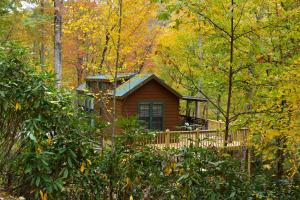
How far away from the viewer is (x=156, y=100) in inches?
684

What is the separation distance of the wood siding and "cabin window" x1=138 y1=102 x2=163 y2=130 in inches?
8.8

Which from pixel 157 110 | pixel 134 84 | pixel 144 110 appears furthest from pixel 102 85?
pixel 157 110

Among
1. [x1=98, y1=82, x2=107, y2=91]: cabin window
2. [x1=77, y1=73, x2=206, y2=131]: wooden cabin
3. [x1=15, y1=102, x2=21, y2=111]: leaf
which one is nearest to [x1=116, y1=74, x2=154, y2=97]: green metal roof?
[x1=77, y1=73, x2=206, y2=131]: wooden cabin

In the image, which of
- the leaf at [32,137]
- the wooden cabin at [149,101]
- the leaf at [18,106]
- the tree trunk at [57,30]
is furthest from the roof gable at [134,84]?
the leaf at [32,137]

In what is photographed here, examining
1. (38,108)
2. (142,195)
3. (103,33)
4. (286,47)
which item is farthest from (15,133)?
(103,33)

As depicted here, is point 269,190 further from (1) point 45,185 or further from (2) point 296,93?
(1) point 45,185

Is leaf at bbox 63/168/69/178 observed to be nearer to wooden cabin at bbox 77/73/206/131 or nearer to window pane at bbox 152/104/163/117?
wooden cabin at bbox 77/73/206/131

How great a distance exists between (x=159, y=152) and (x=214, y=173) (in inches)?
29.5

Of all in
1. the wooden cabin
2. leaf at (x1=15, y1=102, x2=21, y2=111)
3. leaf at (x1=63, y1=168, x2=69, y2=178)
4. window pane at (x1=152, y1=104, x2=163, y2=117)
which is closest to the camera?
leaf at (x1=63, y1=168, x2=69, y2=178)

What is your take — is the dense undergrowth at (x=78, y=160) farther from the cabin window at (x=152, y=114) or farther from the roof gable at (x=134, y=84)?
the cabin window at (x=152, y=114)

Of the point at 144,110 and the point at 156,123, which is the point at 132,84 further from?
the point at 156,123

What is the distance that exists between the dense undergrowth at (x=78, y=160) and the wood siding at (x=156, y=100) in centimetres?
1233

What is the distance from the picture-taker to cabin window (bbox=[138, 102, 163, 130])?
56.3 feet

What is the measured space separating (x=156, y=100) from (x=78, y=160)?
543 inches
